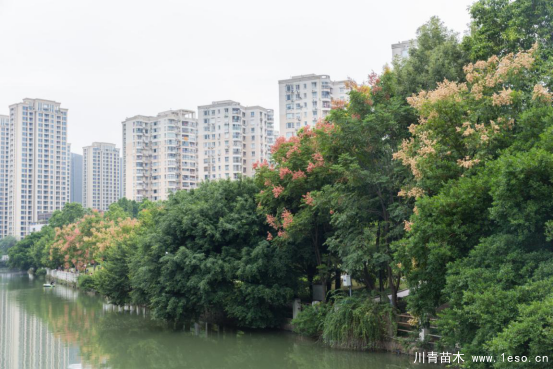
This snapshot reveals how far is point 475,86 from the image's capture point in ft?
30.6

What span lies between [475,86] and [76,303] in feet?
78.7

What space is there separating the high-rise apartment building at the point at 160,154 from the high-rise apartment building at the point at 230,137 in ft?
14.8

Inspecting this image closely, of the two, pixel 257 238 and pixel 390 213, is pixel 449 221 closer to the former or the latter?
pixel 390 213

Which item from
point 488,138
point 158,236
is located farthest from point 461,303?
point 158,236

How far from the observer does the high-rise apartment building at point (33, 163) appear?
262 ft

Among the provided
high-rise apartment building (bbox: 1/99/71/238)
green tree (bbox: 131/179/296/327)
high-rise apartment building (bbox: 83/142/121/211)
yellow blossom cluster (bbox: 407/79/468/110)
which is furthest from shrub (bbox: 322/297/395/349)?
high-rise apartment building (bbox: 83/142/121/211)

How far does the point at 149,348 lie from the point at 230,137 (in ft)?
133

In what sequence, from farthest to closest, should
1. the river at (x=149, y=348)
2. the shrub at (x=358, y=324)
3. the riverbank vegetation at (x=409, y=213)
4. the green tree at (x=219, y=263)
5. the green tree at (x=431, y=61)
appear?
the green tree at (x=219, y=263) → the river at (x=149, y=348) → the shrub at (x=358, y=324) → the green tree at (x=431, y=61) → the riverbank vegetation at (x=409, y=213)

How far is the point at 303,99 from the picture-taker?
47.6 metres

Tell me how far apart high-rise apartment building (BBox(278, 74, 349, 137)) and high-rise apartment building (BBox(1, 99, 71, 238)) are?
157ft

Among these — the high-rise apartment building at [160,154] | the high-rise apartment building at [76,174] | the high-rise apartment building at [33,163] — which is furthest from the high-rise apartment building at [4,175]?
the high-rise apartment building at [76,174]

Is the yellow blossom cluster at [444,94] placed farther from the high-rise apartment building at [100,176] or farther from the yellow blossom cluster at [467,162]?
the high-rise apartment building at [100,176]

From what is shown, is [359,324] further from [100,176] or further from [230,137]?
[100,176]

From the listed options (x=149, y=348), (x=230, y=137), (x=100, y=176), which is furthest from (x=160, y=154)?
(x=149, y=348)
